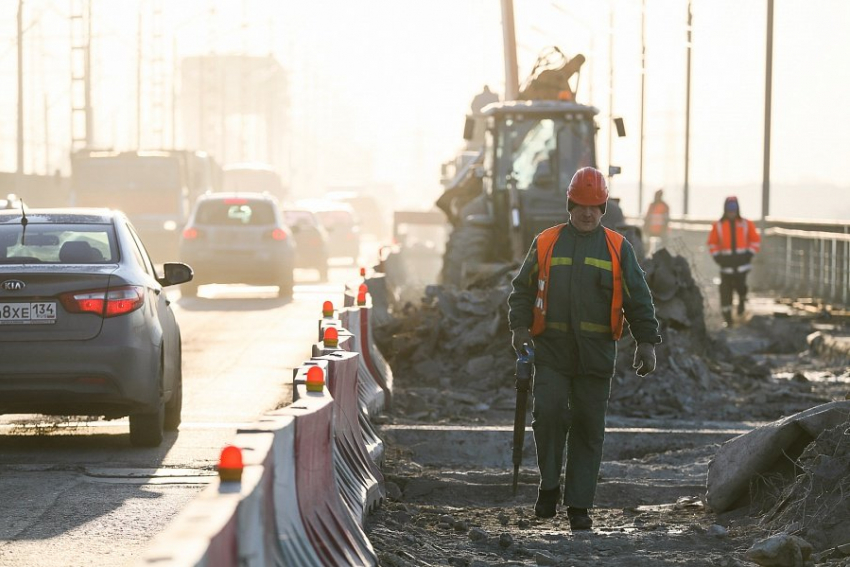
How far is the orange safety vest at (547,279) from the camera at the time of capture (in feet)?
29.6

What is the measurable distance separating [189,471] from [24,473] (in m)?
0.95

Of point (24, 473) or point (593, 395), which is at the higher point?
point (593, 395)

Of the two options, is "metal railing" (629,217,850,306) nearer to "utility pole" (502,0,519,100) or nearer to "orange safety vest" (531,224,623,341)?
"utility pole" (502,0,519,100)

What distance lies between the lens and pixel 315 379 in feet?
24.3

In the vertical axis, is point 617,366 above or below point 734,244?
below

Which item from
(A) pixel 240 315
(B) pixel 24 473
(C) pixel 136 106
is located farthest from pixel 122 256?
(C) pixel 136 106

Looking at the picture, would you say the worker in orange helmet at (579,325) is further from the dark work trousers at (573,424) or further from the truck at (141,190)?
the truck at (141,190)

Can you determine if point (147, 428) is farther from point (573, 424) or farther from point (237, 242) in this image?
point (237, 242)

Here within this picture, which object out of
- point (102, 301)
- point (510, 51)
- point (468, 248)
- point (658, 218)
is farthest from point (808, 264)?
point (102, 301)

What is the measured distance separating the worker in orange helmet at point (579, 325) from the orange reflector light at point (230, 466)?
408cm

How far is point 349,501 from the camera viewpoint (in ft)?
26.1

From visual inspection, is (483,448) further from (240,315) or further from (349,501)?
(240,315)

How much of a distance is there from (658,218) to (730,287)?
1270 centimetres

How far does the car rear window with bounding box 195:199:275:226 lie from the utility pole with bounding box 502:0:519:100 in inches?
237
